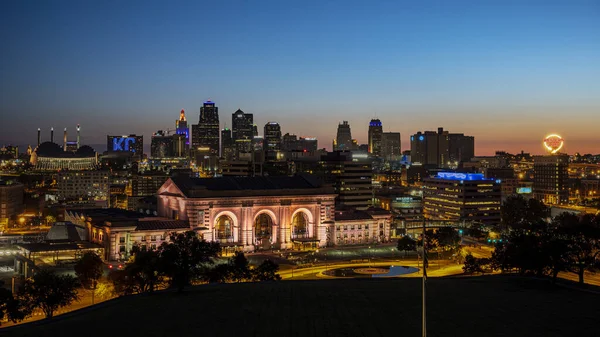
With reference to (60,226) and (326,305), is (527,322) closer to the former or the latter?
(326,305)

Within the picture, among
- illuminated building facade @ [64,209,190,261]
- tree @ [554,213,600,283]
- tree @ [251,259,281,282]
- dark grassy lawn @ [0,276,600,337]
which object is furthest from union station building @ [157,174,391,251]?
tree @ [554,213,600,283]

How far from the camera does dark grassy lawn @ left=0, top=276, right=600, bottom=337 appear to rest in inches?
2212

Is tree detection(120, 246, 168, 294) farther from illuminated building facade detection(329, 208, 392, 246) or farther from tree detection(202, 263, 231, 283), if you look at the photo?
illuminated building facade detection(329, 208, 392, 246)

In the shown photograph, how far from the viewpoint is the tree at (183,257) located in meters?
77.9

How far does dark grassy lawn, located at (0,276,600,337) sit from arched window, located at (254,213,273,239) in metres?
63.3

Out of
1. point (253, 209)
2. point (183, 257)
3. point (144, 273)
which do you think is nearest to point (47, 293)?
point (144, 273)

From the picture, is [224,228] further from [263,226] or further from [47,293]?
[47,293]

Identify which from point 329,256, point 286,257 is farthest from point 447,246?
point 286,257

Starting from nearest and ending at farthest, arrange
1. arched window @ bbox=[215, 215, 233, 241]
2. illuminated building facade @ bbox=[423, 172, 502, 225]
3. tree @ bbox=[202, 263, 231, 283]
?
tree @ bbox=[202, 263, 231, 283], arched window @ bbox=[215, 215, 233, 241], illuminated building facade @ bbox=[423, 172, 502, 225]

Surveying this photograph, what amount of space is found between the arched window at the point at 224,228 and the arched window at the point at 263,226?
615 centimetres

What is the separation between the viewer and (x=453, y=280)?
85.2 m

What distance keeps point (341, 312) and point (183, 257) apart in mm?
27040

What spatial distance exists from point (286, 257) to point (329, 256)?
903 cm

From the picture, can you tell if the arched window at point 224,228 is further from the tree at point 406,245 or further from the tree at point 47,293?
the tree at point 47,293
